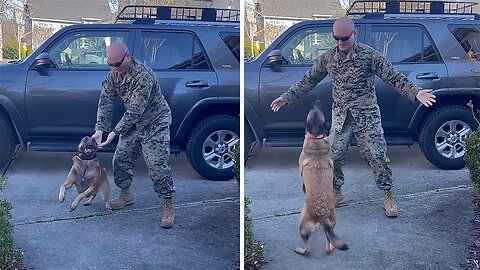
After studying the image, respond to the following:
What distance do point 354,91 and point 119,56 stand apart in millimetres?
1165

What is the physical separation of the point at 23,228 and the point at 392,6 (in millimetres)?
2130

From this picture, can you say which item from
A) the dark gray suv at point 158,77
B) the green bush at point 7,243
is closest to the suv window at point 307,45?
the dark gray suv at point 158,77

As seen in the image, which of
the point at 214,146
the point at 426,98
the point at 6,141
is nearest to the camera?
the point at 426,98

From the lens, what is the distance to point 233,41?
2.92m

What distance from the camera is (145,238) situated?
291 cm

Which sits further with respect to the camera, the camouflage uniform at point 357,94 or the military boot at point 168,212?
the military boot at point 168,212

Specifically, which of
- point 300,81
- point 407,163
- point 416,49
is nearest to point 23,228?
point 300,81

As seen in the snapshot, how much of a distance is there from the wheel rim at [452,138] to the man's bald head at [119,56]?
157 cm

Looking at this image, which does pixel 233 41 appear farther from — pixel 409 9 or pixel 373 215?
pixel 373 215

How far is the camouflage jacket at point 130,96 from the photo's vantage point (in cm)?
282

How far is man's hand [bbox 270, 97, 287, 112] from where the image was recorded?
2.84 m

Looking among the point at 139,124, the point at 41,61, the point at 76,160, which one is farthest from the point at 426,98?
the point at 41,61

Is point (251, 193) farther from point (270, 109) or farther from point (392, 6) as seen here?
point (392, 6)

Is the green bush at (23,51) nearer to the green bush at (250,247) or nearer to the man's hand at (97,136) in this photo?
the man's hand at (97,136)
